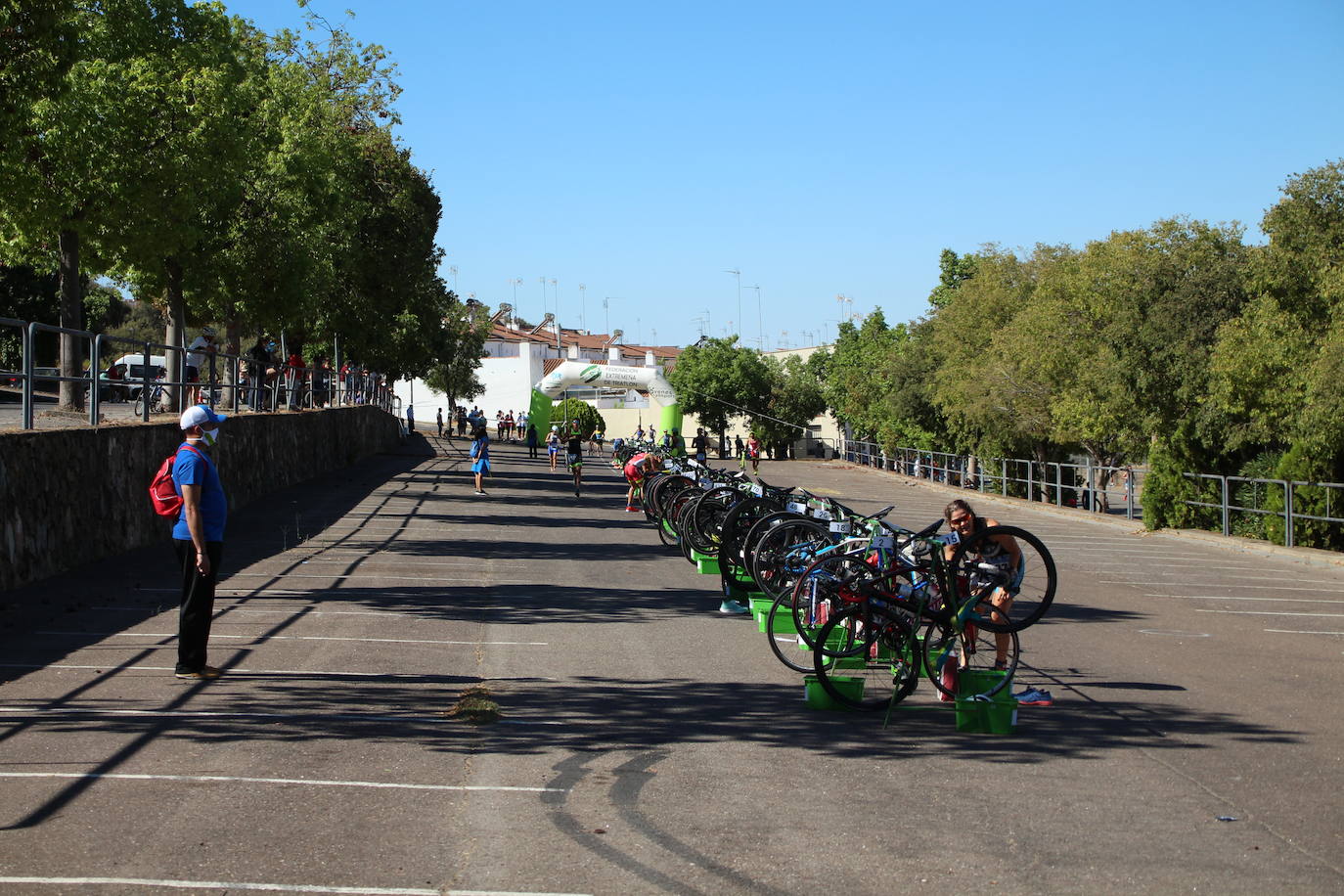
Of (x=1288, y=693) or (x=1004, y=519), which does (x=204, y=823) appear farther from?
(x=1004, y=519)

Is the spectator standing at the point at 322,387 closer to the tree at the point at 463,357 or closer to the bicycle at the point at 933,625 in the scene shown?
the bicycle at the point at 933,625

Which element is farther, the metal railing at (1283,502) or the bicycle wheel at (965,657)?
the metal railing at (1283,502)

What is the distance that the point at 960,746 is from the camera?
777 cm

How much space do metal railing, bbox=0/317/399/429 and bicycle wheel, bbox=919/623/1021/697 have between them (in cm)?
813

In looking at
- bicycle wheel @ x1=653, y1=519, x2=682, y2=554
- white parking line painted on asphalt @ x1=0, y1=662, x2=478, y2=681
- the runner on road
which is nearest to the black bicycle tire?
white parking line painted on asphalt @ x1=0, y1=662, x2=478, y2=681

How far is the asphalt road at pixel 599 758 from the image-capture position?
5406mm

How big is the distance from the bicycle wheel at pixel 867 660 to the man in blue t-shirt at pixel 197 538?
406 centimetres

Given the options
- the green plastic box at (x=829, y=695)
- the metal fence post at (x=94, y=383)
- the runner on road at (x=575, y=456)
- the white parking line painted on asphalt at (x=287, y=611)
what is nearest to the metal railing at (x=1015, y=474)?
the runner on road at (x=575, y=456)

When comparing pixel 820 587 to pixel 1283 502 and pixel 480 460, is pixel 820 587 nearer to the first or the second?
pixel 1283 502

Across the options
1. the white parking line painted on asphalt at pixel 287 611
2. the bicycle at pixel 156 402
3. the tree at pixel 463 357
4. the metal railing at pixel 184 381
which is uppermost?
the tree at pixel 463 357

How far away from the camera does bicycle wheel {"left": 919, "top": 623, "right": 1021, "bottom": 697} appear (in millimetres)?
8547

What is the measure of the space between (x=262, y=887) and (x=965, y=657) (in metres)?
5.14

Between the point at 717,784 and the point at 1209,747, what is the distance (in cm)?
328

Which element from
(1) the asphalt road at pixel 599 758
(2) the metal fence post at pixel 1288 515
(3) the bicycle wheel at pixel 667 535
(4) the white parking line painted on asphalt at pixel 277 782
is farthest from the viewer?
(2) the metal fence post at pixel 1288 515
